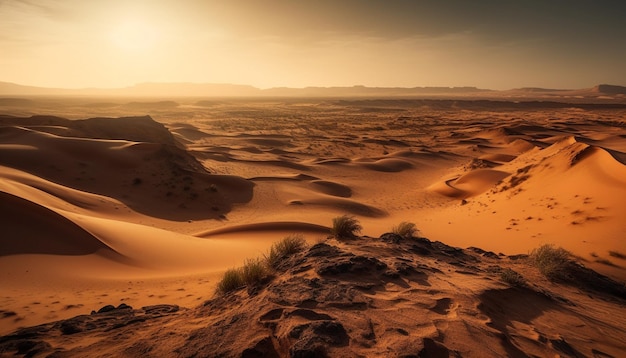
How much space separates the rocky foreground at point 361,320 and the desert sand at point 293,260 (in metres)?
0.02

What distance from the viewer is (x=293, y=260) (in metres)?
5.12

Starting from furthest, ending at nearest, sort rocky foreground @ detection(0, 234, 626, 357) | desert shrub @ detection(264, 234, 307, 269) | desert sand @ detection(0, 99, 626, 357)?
desert shrub @ detection(264, 234, 307, 269) → desert sand @ detection(0, 99, 626, 357) → rocky foreground @ detection(0, 234, 626, 357)

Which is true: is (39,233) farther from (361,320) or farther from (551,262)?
(551,262)

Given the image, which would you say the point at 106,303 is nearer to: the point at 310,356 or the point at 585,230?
the point at 310,356

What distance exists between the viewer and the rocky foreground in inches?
123

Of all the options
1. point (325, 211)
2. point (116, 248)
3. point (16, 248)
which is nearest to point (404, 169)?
point (325, 211)

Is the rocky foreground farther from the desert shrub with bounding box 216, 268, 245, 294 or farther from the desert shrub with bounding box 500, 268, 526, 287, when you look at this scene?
the desert shrub with bounding box 216, 268, 245, 294

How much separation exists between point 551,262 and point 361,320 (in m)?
4.15

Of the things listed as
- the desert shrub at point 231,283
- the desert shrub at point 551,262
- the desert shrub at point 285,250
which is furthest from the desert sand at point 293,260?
the desert shrub at point 285,250

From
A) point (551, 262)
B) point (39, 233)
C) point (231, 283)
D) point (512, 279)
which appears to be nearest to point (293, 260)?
point (231, 283)

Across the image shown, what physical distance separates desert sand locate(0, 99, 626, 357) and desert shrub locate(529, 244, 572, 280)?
8.2 inches

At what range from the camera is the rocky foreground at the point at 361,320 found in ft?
10.2

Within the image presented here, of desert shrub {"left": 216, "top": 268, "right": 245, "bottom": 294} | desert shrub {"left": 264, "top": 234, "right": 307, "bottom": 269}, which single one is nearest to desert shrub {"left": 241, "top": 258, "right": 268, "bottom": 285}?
desert shrub {"left": 216, "top": 268, "right": 245, "bottom": 294}

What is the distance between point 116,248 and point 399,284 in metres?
5.94
